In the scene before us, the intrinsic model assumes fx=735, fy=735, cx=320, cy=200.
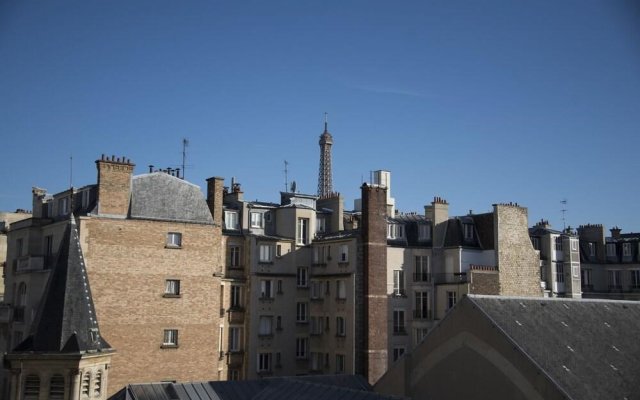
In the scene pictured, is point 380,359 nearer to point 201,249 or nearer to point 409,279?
point 409,279

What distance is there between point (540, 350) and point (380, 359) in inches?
781

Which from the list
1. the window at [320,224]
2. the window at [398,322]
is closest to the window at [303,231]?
the window at [320,224]

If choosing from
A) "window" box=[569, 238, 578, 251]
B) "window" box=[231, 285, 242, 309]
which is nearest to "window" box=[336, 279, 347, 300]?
"window" box=[231, 285, 242, 309]

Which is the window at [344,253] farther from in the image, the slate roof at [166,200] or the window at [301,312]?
the slate roof at [166,200]

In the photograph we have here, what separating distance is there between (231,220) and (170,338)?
11631 millimetres

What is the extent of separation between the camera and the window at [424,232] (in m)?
59.9

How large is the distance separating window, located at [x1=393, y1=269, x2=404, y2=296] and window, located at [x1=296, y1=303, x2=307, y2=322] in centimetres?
759

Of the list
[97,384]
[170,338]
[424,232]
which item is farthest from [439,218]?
[97,384]

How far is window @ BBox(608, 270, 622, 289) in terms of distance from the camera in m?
76.1

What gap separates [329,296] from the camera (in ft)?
187

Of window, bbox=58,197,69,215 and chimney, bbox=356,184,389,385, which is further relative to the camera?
chimney, bbox=356,184,389,385

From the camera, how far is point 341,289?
5575 cm

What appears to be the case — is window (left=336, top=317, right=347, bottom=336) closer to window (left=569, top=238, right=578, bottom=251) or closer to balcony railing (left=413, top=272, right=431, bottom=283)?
balcony railing (left=413, top=272, right=431, bottom=283)

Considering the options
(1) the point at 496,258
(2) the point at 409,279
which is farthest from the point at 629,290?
(2) the point at 409,279
